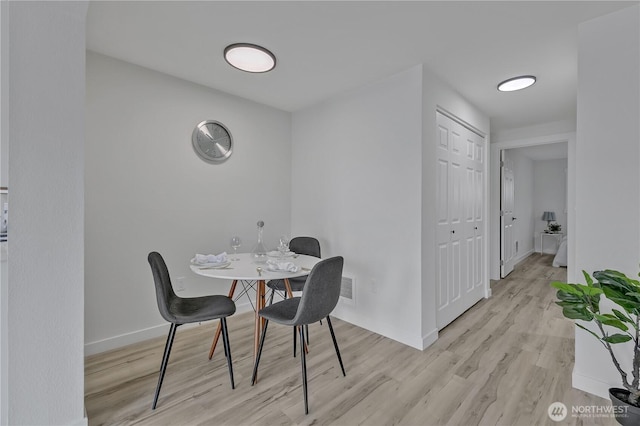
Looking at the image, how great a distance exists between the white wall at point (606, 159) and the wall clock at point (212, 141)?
116 inches

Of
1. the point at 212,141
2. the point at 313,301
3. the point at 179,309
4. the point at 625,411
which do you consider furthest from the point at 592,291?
the point at 212,141

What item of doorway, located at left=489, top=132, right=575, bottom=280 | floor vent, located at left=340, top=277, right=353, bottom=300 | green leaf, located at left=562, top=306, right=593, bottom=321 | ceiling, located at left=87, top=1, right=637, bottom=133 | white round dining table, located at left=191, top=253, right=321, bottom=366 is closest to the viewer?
green leaf, located at left=562, top=306, right=593, bottom=321

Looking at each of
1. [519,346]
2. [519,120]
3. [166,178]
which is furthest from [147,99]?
[519,120]

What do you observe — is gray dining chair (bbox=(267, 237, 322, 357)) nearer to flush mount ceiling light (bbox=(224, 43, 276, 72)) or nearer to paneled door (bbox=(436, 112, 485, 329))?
paneled door (bbox=(436, 112, 485, 329))

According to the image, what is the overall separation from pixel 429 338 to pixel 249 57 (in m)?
2.79

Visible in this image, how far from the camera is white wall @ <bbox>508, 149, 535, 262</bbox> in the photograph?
600cm

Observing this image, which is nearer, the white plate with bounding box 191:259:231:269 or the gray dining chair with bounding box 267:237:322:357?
the white plate with bounding box 191:259:231:269

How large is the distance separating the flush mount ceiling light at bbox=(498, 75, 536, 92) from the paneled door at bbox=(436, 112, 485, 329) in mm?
496

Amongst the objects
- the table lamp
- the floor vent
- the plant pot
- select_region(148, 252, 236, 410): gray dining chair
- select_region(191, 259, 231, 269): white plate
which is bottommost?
the plant pot

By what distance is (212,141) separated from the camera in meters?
2.97

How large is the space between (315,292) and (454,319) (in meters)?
2.05

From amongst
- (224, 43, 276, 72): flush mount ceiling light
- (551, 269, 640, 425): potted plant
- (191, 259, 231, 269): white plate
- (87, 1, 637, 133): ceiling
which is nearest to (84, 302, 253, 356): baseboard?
(191, 259, 231, 269): white plate

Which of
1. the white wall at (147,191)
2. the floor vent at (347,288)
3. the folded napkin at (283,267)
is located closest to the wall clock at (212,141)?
the white wall at (147,191)

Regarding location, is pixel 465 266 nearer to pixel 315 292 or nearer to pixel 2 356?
pixel 315 292
